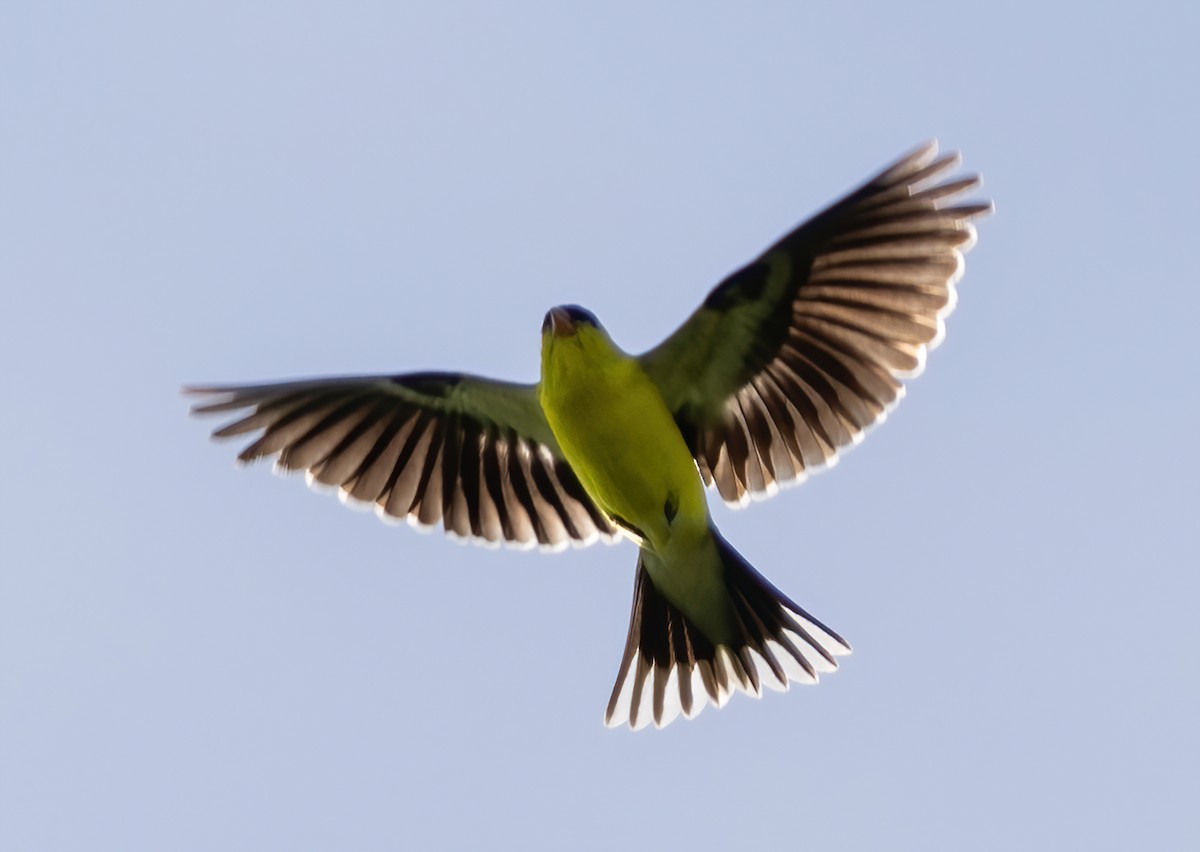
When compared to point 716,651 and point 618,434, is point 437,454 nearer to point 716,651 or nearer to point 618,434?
point 618,434

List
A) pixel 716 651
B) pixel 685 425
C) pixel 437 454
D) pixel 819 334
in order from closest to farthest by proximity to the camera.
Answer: pixel 819 334, pixel 685 425, pixel 716 651, pixel 437 454

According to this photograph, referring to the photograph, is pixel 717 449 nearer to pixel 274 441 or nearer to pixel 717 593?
pixel 717 593

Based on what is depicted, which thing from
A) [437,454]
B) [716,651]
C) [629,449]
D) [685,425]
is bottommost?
[716,651]

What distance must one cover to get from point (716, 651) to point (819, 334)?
1679 mm

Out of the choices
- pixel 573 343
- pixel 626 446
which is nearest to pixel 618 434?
pixel 626 446

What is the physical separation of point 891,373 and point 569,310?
58.2 inches

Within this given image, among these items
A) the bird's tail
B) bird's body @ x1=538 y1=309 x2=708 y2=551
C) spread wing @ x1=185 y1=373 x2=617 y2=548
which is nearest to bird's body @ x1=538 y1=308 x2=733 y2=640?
bird's body @ x1=538 y1=309 x2=708 y2=551

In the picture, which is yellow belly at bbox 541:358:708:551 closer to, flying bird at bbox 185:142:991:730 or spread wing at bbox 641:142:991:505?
flying bird at bbox 185:142:991:730

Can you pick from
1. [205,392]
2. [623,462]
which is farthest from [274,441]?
[623,462]

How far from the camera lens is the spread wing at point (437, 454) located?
26.3 ft

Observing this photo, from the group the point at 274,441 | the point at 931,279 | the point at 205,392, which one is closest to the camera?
the point at 931,279

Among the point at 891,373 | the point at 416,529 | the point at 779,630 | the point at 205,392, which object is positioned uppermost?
the point at 205,392

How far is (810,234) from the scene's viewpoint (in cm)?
720

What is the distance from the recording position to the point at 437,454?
831 cm
